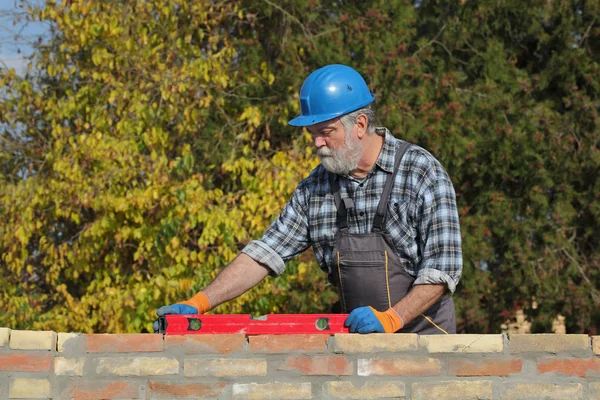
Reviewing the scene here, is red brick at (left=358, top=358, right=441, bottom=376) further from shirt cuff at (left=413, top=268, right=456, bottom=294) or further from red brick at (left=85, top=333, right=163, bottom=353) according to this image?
red brick at (left=85, top=333, right=163, bottom=353)

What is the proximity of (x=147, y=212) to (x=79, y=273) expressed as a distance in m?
0.89

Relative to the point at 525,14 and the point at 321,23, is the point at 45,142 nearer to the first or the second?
the point at 321,23

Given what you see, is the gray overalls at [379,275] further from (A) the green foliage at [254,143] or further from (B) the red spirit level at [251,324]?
(A) the green foliage at [254,143]

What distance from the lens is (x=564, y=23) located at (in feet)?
26.3

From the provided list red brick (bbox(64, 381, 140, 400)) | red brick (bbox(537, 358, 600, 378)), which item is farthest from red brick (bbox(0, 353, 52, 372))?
red brick (bbox(537, 358, 600, 378))

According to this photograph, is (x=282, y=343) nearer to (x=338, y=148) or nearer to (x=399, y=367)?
(x=399, y=367)

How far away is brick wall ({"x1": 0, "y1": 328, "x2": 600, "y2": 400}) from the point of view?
10.6 feet

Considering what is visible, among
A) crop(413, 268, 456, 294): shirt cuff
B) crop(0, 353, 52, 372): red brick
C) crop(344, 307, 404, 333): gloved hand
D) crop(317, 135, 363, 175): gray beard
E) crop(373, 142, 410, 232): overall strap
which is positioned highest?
crop(317, 135, 363, 175): gray beard

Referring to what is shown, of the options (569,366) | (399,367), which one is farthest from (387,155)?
(569,366)

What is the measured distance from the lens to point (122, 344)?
127 inches

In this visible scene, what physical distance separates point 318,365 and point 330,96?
1151mm

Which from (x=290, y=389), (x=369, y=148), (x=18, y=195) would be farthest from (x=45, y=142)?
(x=290, y=389)

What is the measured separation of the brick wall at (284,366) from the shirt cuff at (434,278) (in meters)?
0.29

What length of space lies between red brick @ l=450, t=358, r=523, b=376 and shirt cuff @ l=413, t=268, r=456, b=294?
360 millimetres
